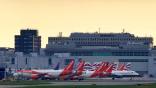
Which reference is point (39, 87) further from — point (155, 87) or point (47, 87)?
point (155, 87)

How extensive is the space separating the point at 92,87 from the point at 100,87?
51.4 inches

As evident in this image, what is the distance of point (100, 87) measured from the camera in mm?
159500

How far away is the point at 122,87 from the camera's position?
528 ft

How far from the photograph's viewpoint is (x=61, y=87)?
6250 inches

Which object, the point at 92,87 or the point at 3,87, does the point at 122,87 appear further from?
the point at 3,87

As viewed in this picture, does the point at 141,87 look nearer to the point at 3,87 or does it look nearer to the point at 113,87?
the point at 113,87

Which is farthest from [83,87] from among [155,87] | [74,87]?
[155,87]

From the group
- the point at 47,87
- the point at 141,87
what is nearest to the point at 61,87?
the point at 47,87

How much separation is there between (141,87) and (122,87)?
4.15 metres

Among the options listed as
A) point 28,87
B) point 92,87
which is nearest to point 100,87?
point 92,87

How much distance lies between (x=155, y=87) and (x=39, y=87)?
1838cm

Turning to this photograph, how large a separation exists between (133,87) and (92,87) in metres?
6.53

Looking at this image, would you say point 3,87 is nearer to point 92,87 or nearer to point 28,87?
point 28,87

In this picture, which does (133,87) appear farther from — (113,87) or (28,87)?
(28,87)
